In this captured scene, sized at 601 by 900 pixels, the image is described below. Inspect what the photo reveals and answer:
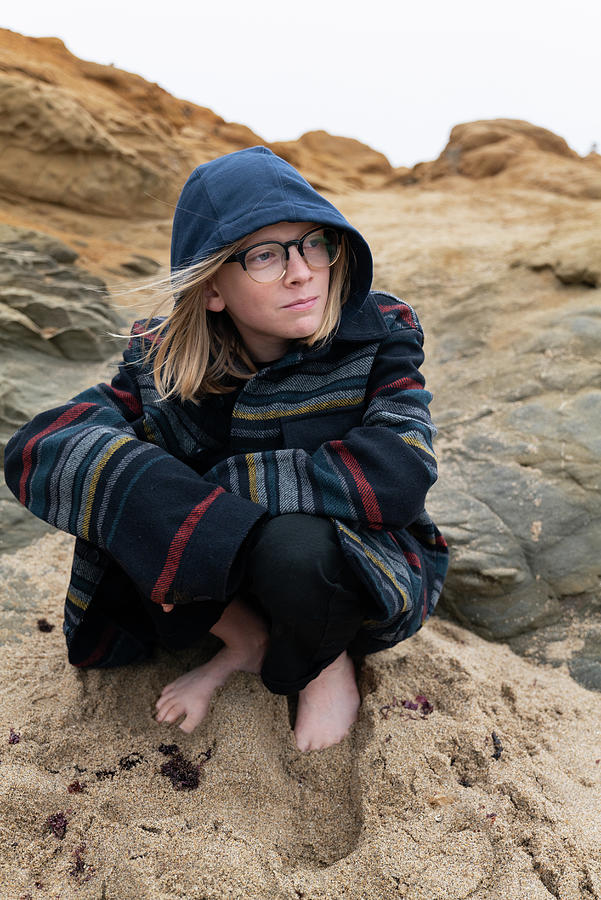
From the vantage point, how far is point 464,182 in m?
8.96

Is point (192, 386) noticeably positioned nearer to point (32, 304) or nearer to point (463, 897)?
point (463, 897)

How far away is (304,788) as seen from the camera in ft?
4.72

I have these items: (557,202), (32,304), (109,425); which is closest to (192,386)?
(109,425)

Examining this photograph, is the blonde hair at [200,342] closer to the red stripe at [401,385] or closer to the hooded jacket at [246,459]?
the hooded jacket at [246,459]

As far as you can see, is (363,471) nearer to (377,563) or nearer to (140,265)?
(377,563)

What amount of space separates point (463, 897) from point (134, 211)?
263 inches

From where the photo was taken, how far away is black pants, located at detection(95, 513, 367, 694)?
1.30m

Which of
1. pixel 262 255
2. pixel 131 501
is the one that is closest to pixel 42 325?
pixel 262 255

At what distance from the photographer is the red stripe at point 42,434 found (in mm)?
1502

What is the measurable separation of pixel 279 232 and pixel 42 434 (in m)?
0.72

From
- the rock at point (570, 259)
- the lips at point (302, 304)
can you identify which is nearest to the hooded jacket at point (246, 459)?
the lips at point (302, 304)

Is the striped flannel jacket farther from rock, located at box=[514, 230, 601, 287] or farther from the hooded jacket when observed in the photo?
rock, located at box=[514, 230, 601, 287]

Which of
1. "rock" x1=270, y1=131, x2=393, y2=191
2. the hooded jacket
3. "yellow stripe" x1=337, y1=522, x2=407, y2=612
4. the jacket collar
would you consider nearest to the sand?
the hooded jacket

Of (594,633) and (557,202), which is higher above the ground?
(557,202)
